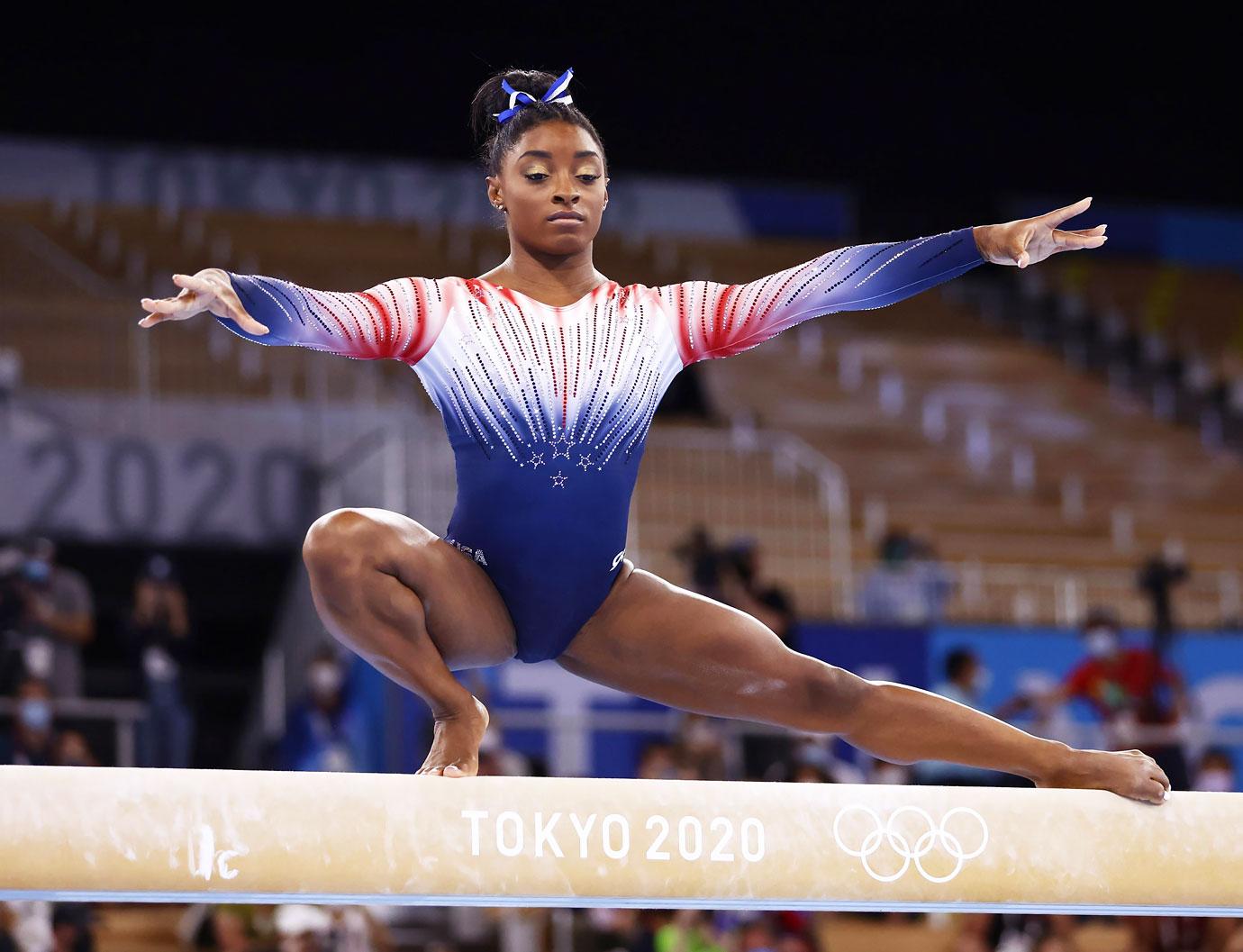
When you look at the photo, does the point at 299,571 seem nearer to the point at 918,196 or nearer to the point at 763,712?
the point at 763,712

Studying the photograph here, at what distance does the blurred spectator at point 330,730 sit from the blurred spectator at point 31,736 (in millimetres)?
1267

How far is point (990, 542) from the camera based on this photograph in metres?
→ 14.4

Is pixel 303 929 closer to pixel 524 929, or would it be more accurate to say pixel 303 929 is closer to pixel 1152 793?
pixel 524 929

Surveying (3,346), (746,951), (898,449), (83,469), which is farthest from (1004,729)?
(898,449)

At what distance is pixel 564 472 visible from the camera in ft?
13.2

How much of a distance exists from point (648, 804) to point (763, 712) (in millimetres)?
503

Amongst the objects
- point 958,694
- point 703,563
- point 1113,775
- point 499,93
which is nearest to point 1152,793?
point 1113,775

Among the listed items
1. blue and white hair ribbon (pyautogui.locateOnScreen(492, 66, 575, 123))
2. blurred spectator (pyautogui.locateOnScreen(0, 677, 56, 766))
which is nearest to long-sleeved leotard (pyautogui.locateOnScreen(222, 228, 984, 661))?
blue and white hair ribbon (pyautogui.locateOnScreen(492, 66, 575, 123))

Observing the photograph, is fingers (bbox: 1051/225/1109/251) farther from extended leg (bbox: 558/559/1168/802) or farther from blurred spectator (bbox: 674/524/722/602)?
blurred spectator (bbox: 674/524/722/602)

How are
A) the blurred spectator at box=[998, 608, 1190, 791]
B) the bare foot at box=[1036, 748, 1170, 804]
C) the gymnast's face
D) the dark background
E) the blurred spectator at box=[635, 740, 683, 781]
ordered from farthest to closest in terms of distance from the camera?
1. the dark background
2. the blurred spectator at box=[998, 608, 1190, 791]
3. the blurred spectator at box=[635, 740, 683, 781]
4. the gymnast's face
5. the bare foot at box=[1036, 748, 1170, 804]

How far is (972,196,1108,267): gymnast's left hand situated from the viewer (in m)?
4.13

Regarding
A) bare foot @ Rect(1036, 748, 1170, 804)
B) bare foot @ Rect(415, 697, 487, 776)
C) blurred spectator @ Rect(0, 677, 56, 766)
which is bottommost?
bare foot @ Rect(1036, 748, 1170, 804)

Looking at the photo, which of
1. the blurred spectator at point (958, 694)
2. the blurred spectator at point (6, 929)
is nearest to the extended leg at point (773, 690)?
the blurred spectator at point (6, 929)

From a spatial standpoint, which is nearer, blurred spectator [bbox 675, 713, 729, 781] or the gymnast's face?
the gymnast's face
